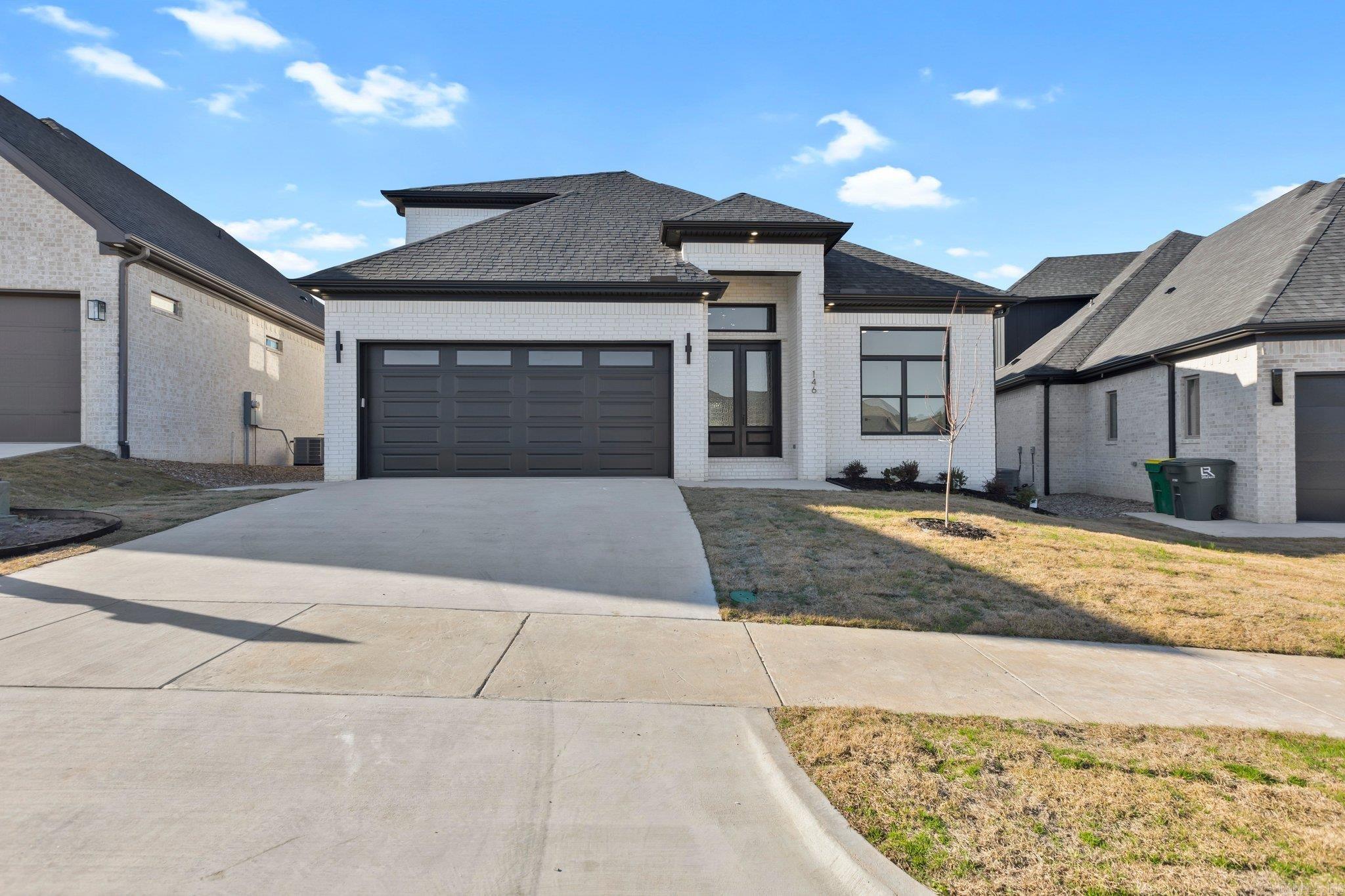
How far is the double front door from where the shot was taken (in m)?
14.3

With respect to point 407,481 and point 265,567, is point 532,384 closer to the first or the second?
point 407,481

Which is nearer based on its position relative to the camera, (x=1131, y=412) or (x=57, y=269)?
(x=57, y=269)

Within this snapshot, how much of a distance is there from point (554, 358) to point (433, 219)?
8.06m

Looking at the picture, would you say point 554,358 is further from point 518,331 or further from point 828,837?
point 828,837

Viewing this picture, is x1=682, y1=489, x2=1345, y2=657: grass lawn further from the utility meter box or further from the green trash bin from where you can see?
the utility meter box

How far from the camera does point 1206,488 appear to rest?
12.4 meters

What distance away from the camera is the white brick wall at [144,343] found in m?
13.1

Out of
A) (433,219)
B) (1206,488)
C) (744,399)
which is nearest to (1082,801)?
(744,399)

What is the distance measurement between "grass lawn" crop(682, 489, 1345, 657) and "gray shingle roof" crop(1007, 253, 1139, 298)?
1446cm

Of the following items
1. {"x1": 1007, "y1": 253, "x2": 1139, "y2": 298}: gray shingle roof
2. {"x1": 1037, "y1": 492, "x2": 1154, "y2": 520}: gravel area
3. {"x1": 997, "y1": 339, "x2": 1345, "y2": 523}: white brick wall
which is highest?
{"x1": 1007, "y1": 253, "x2": 1139, "y2": 298}: gray shingle roof

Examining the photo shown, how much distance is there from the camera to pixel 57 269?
13.1 meters

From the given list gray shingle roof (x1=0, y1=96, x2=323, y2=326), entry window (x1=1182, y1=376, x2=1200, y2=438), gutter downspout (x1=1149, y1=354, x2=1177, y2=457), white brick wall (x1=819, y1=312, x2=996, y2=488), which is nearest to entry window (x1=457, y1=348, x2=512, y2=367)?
white brick wall (x1=819, y1=312, x2=996, y2=488)

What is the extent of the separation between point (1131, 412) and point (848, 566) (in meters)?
12.8

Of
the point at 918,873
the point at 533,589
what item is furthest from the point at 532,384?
the point at 918,873
